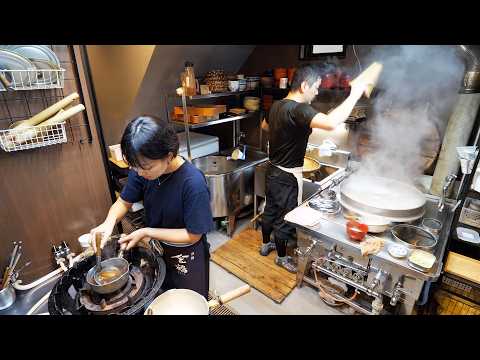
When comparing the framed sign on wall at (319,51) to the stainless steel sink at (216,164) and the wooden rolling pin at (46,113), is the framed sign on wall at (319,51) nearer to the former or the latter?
the stainless steel sink at (216,164)

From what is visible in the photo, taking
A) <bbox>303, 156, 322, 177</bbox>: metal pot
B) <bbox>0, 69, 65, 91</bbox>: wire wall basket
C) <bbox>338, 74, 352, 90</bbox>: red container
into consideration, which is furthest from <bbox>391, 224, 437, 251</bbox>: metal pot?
<bbox>0, 69, 65, 91</bbox>: wire wall basket

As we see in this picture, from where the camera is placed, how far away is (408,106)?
227cm

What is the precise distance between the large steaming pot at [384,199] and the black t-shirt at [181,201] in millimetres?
1048

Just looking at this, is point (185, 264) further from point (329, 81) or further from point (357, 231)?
point (329, 81)

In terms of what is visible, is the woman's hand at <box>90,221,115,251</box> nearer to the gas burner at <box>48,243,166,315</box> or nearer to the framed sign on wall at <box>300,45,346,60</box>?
the gas burner at <box>48,243,166,315</box>

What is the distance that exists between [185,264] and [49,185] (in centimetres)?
116

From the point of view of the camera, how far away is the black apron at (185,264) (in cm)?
128

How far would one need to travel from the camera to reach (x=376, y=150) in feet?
8.18

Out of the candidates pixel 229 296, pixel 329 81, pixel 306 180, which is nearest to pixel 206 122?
pixel 306 180

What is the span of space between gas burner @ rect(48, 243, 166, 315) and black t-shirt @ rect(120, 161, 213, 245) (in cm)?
19
